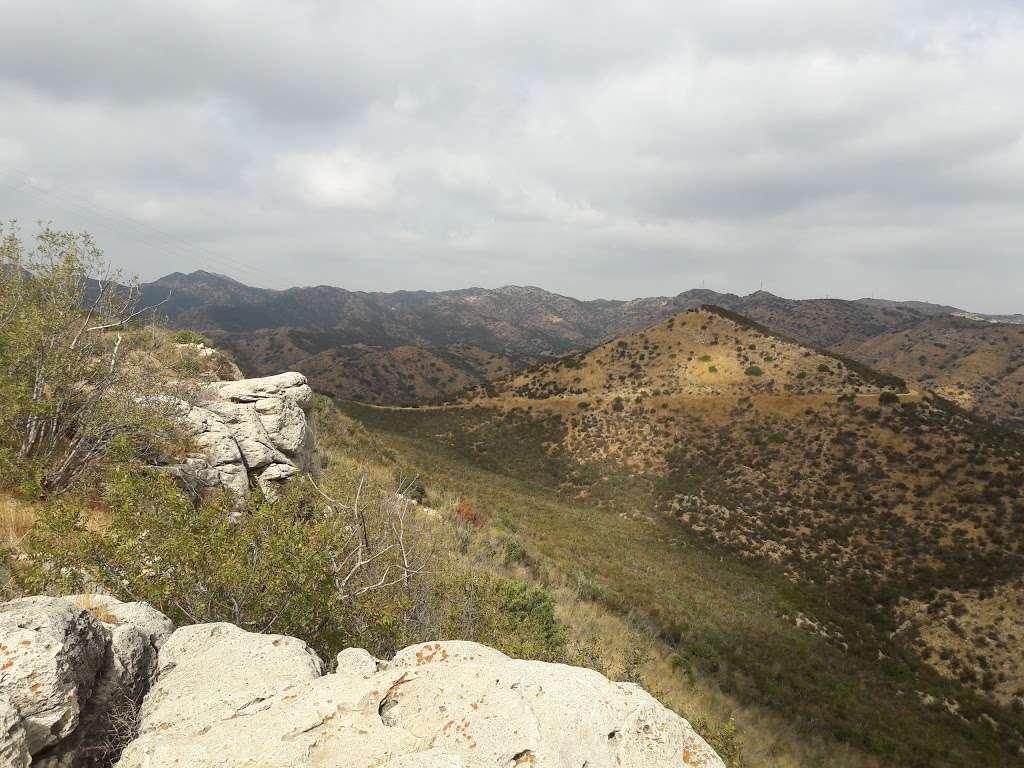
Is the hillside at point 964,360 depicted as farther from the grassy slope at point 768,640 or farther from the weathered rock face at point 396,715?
the weathered rock face at point 396,715

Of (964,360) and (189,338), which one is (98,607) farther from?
(964,360)

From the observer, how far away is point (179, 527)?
5992 mm

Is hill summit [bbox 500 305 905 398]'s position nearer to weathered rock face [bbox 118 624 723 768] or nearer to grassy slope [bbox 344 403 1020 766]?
grassy slope [bbox 344 403 1020 766]

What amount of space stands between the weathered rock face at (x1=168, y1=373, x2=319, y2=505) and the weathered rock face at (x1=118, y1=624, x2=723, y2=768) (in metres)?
5.75

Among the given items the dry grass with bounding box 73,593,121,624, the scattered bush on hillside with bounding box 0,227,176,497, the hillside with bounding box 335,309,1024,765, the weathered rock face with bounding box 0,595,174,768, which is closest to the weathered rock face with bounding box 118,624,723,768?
the weathered rock face with bounding box 0,595,174,768

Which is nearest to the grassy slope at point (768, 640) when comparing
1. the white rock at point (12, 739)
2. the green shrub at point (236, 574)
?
the green shrub at point (236, 574)

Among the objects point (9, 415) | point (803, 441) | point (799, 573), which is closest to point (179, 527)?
point (9, 415)

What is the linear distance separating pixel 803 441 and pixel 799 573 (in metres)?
18.2

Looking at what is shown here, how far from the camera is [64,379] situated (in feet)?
28.9

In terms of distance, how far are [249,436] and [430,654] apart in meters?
8.74

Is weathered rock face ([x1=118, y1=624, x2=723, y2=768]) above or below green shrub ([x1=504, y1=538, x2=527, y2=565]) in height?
above

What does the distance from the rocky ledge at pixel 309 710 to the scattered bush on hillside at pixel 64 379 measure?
4.98 m

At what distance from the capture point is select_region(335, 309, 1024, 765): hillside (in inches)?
703

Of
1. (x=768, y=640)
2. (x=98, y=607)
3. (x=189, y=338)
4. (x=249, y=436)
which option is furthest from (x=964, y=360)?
(x=98, y=607)
